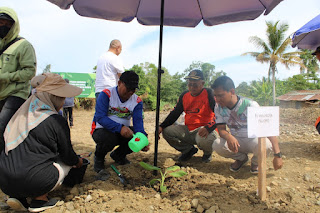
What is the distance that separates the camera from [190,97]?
10.3ft

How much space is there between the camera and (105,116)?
101 inches

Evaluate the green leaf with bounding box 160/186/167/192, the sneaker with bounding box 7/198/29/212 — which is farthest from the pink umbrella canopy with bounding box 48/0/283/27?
the green leaf with bounding box 160/186/167/192

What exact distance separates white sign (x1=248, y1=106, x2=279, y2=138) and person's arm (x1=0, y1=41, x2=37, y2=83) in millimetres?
2275

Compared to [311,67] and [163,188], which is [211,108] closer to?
[163,188]

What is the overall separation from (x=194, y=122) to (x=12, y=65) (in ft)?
7.47

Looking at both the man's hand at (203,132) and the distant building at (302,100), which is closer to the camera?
the man's hand at (203,132)

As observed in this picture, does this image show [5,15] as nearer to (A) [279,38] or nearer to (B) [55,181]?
(B) [55,181]

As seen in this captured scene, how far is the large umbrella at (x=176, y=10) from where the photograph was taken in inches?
107

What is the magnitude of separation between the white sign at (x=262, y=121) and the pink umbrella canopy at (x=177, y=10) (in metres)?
1.32

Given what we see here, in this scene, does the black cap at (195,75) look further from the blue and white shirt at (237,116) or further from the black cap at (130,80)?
the black cap at (130,80)

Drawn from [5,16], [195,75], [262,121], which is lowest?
[262,121]

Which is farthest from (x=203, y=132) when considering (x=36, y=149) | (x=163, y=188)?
(x=36, y=149)

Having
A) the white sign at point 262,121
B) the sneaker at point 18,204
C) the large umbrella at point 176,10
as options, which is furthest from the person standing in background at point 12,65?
the white sign at point 262,121

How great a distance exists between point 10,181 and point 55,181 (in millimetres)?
320
